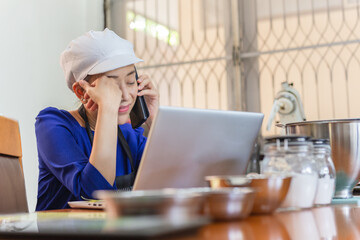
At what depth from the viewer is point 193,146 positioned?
1.03m

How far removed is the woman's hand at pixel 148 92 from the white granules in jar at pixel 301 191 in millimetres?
1020

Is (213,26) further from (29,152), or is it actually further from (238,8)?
(29,152)

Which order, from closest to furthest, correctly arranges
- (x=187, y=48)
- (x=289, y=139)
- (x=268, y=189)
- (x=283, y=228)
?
(x=283, y=228) < (x=268, y=189) < (x=289, y=139) < (x=187, y=48)

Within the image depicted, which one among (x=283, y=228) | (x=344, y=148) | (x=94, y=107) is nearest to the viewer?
(x=283, y=228)

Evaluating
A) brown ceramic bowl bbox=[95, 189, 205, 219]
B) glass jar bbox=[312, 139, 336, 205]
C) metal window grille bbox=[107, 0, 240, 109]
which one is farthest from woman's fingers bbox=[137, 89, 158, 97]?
metal window grille bbox=[107, 0, 240, 109]

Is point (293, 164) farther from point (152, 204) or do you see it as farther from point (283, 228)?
point (152, 204)

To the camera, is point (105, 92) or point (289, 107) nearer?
point (105, 92)

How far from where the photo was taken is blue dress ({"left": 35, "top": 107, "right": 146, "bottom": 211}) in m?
1.40

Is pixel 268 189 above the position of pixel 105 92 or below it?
below

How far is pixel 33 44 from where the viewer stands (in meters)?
3.70

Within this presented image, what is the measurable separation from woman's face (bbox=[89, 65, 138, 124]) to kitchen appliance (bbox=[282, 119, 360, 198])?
662 mm

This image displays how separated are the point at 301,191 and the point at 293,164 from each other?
0.19ft

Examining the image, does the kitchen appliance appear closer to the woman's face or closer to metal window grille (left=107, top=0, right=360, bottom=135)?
the woman's face

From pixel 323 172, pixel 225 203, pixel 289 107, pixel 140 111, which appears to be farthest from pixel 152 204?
pixel 289 107
